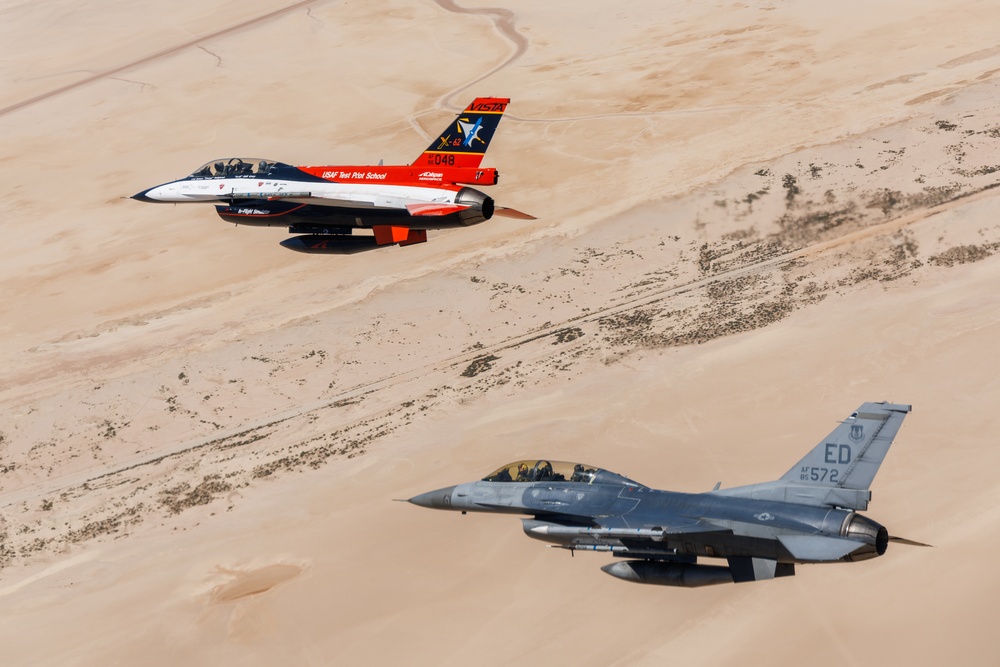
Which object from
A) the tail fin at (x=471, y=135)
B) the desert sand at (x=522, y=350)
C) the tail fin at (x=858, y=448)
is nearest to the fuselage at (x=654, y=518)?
the tail fin at (x=858, y=448)

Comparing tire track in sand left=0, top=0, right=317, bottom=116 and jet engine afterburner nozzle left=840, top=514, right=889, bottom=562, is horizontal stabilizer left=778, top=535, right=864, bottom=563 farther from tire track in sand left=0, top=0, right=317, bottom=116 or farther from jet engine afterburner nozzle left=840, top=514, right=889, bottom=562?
tire track in sand left=0, top=0, right=317, bottom=116

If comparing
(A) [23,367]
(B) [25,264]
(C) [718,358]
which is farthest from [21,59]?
(C) [718,358]

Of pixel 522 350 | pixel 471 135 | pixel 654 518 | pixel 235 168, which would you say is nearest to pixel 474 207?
pixel 471 135

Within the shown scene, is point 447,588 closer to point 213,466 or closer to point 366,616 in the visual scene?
point 366,616

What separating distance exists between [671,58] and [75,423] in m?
38.6

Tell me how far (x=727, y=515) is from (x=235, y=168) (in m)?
25.0

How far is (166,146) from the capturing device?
66438 mm

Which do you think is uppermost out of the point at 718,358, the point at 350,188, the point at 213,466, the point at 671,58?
the point at 671,58

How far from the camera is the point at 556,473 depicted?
3441 centimetres

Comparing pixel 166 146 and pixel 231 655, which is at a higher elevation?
pixel 166 146

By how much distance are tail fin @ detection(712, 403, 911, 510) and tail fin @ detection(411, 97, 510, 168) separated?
1916cm

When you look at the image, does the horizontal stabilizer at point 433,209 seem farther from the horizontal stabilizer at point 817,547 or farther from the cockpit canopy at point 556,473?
the horizontal stabilizer at point 817,547

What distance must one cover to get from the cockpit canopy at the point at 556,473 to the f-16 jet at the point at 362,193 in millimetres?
10970

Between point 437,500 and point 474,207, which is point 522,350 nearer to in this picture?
point 474,207
